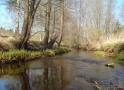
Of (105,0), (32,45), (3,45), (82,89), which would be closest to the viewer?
(82,89)

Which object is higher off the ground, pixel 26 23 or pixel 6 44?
pixel 26 23

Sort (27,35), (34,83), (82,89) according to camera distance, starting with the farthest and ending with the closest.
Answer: (27,35) → (34,83) → (82,89)

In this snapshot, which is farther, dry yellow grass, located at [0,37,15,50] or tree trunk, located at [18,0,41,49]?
tree trunk, located at [18,0,41,49]

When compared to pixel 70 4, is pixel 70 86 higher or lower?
lower

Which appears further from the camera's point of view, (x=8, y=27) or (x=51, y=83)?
(x=8, y=27)

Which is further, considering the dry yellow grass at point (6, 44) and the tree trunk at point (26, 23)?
the tree trunk at point (26, 23)

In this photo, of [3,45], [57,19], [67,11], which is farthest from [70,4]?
[3,45]

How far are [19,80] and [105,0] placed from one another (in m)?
35.3

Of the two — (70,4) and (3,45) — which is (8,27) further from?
(3,45)

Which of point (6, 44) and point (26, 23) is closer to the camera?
point (6, 44)

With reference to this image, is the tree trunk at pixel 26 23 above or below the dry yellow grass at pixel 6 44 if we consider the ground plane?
above

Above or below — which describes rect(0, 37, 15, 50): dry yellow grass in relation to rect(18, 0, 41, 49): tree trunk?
below

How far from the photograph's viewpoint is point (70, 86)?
15.9ft

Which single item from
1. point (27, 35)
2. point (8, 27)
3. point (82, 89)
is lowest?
point (82, 89)
